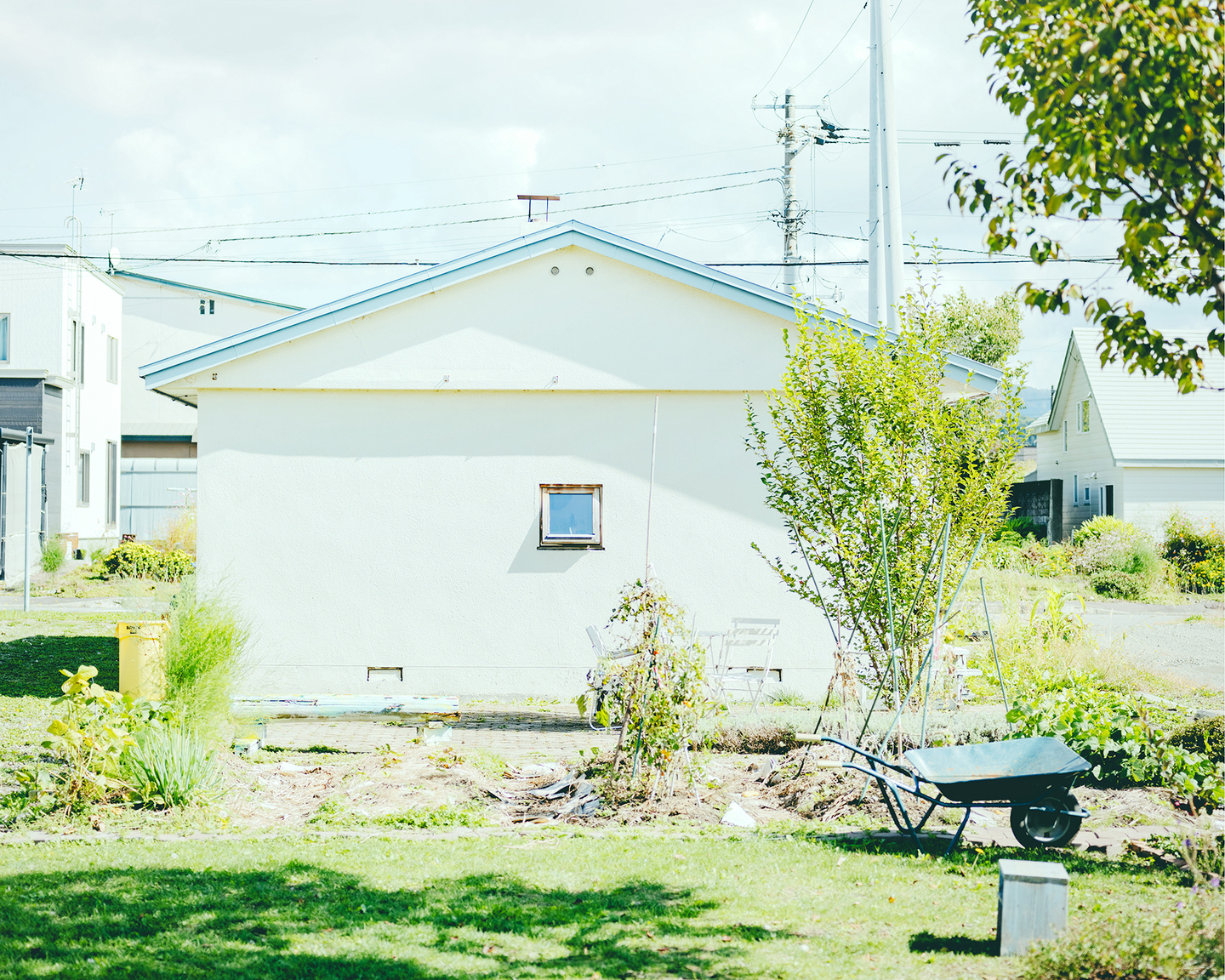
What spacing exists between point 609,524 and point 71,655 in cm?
719

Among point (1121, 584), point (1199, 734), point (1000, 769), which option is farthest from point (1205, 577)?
point (1000, 769)

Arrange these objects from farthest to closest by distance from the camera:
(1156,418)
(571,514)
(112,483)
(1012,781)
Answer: (1156,418) < (112,483) < (571,514) < (1012,781)

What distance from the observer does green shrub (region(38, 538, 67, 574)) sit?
884 inches

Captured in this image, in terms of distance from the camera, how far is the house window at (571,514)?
12.3 m

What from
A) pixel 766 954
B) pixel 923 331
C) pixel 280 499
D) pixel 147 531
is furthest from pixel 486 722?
pixel 147 531

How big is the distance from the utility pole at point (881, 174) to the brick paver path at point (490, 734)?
7457 mm

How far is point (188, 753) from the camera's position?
23.3ft

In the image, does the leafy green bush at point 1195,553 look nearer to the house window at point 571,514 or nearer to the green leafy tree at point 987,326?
the green leafy tree at point 987,326

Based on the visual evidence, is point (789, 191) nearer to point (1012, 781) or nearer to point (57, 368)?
point (57, 368)

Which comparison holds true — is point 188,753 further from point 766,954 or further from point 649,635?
point 766,954

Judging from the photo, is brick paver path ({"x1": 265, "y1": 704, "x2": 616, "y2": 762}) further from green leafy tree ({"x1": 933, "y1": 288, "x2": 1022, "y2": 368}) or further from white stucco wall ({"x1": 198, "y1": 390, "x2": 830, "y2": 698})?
green leafy tree ({"x1": 933, "y1": 288, "x2": 1022, "y2": 368})

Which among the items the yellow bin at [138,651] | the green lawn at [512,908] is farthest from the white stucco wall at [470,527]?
the green lawn at [512,908]

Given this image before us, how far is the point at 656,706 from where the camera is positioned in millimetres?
7398

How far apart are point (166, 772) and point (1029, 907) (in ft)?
17.3
